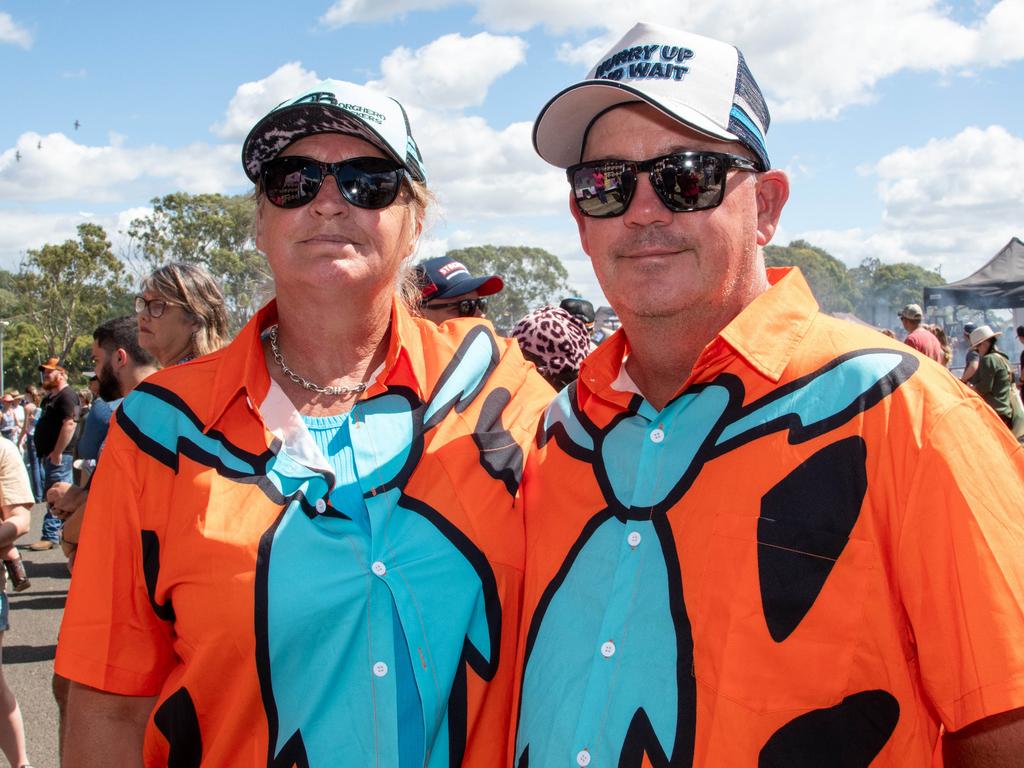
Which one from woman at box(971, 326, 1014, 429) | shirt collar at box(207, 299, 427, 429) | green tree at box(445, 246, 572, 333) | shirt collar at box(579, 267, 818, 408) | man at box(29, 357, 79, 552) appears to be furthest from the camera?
green tree at box(445, 246, 572, 333)

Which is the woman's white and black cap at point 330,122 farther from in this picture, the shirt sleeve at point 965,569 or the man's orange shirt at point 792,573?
the shirt sleeve at point 965,569

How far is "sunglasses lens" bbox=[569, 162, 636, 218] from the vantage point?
191cm

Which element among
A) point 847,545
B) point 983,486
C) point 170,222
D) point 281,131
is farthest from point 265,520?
point 170,222

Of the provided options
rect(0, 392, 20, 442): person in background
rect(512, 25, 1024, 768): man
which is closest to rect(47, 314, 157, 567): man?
rect(512, 25, 1024, 768): man

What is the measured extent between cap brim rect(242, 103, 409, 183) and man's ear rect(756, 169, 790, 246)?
35.1 inches

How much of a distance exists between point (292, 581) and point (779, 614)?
997 millimetres

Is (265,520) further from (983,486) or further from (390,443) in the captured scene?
(983,486)

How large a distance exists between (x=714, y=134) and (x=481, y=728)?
1429 mm

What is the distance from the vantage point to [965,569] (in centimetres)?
137

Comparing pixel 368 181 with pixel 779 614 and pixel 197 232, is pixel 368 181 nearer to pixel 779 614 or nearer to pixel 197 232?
pixel 779 614

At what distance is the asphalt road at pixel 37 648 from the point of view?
5.04 meters

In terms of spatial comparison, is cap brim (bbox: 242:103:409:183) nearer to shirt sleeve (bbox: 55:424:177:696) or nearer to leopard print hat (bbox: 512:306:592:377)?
shirt sleeve (bbox: 55:424:177:696)

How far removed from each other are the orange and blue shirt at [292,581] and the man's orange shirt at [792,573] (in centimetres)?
21

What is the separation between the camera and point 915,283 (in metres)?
98.4
